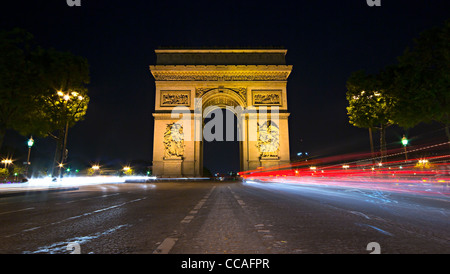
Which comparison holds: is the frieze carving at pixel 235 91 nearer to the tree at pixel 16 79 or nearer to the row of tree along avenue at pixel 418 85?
the row of tree along avenue at pixel 418 85

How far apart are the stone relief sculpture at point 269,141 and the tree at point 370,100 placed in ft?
36.9

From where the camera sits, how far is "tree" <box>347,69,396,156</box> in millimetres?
20906

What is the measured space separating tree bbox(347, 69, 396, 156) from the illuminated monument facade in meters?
11.4

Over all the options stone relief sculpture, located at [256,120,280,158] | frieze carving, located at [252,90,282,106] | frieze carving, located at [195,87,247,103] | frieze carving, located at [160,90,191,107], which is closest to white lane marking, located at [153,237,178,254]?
stone relief sculpture, located at [256,120,280,158]

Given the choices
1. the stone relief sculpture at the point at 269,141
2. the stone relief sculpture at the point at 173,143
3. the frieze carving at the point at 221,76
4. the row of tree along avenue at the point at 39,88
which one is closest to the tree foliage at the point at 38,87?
the row of tree along avenue at the point at 39,88

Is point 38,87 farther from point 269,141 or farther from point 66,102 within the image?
point 269,141

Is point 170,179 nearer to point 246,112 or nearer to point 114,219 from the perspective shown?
point 246,112

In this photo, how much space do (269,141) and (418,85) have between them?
19.0m

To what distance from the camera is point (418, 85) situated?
16688 mm

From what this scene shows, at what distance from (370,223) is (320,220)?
0.76 meters

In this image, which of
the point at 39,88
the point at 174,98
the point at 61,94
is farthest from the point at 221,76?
the point at 39,88

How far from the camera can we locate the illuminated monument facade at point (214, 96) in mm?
34375

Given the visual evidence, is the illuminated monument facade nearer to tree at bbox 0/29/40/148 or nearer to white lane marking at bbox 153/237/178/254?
tree at bbox 0/29/40/148
